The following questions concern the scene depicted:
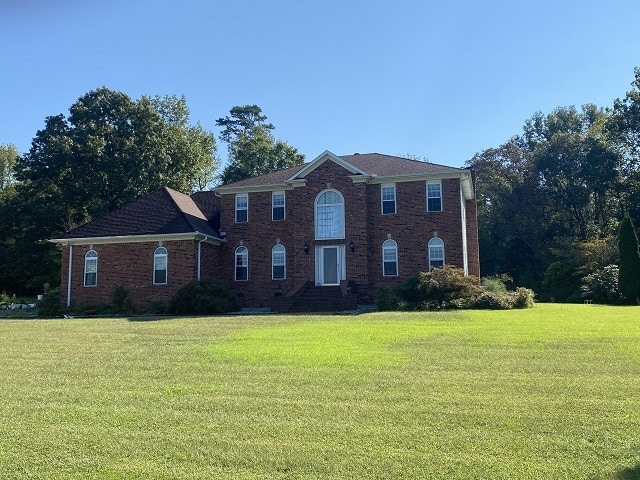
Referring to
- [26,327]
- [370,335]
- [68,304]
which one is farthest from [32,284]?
[370,335]

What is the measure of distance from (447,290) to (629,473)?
1759 centimetres

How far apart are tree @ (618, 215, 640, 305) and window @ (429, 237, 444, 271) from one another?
944 centimetres

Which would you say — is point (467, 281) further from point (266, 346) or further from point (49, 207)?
point (49, 207)

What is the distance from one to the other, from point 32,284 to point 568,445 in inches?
1745

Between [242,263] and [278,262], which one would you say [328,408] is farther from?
[242,263]

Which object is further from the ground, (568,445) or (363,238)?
(363,238)

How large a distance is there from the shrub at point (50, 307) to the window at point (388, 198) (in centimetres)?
1665

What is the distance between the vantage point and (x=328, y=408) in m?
6.91

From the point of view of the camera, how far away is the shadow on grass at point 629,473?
477 centimetres

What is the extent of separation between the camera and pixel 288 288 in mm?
28578

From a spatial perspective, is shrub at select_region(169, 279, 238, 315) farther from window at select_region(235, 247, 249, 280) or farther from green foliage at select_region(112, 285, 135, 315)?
window at select_region(235, 247, 249, 280)

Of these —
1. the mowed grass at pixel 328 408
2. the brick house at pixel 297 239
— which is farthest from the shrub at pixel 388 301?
the mowed grass at pixel 328 408

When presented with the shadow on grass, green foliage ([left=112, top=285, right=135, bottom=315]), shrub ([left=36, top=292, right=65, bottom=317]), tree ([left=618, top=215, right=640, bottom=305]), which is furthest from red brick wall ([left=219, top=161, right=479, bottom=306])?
the shadow on grass

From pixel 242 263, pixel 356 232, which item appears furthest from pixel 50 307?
pixel 356 232
